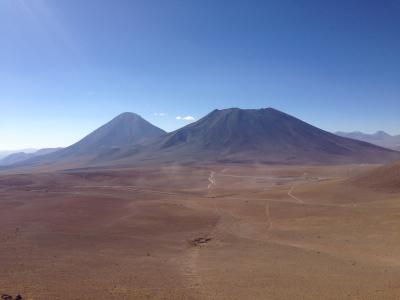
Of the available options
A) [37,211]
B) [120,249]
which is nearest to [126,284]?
[120,249]

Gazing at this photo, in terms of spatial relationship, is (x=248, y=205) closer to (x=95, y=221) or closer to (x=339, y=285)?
(x=95, y=221)

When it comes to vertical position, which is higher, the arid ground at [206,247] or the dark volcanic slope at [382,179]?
the dark volcanic slope at [382,179]

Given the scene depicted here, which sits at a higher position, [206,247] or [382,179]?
[382,179]

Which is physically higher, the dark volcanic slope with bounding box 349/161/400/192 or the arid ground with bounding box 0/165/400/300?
the dark volcanic slope with bounding box 349/161/400/192

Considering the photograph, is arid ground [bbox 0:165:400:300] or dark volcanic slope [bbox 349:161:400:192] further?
dark volcanic slope [bbox 349:161:400:192]

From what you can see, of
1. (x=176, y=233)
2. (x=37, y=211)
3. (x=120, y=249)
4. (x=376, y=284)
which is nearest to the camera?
(x=376, y=284)

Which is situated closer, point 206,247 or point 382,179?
point 206,247

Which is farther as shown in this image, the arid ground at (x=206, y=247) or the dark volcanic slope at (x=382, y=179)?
the dark volcanic slope at (x=382, y=179)

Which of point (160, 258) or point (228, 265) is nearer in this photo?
point (228, 265)
